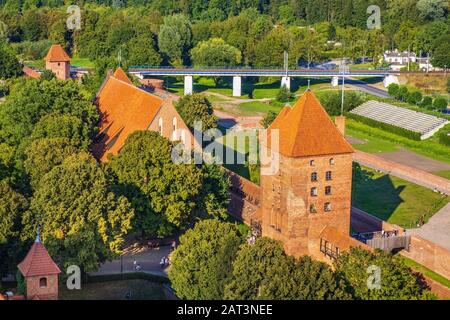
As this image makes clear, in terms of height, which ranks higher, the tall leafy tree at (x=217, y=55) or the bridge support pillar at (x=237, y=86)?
the tall leafy tree at (x=217, y=55)

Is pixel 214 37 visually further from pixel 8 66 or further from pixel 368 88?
pixel 8 66

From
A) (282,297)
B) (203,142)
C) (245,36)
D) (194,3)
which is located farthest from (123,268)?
(194,3)

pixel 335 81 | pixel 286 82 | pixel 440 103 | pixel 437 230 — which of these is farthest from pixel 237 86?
pixel 437 230

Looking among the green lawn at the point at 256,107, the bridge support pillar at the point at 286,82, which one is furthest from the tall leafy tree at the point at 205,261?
the bridge support pillar at the point at 286,82

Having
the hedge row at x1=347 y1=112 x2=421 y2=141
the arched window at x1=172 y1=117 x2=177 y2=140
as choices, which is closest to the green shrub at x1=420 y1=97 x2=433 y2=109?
the hedge row at x1=347 y1=112 x2=421 y2=141

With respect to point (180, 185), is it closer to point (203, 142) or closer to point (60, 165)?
point (60, 165)

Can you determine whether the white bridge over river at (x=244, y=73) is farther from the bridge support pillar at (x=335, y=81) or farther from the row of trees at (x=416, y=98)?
the row of trees at (x=416, y=98)
